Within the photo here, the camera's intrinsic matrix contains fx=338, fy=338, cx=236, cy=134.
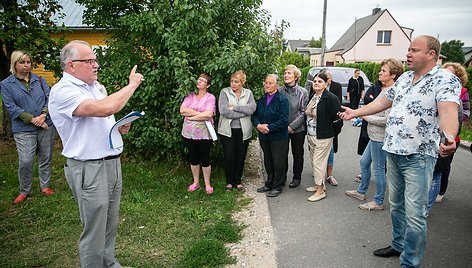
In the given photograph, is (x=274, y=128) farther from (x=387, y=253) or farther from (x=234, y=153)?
(x=387, y=253)

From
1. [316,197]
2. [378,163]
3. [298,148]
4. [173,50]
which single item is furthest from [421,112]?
[173,50]

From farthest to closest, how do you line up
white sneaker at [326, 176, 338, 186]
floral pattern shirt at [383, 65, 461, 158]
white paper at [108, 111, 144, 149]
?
white sneaker at [326, 176, 338, 186]
floral pattern shirt at [383, 65, 461, 158]
white paper at [108, 111, 144, 149]

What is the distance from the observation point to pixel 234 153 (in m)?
5.42

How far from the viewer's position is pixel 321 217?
15.1 feet

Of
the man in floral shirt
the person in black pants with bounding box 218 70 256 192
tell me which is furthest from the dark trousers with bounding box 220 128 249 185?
the man in floral shirt

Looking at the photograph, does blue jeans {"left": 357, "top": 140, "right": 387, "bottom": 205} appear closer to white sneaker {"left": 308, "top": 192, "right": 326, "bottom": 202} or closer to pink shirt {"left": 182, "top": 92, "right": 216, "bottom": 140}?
white sneaker {"left": 308, "top": 192, "right": 326, "bottom": 202}

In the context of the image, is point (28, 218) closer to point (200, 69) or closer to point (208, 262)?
point (208, 262)

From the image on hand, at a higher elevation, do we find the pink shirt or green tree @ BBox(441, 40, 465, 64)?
green tree @ BBox(441, 40, 465, 64)

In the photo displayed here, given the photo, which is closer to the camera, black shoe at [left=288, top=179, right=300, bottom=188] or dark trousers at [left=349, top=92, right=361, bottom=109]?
black shoe at [left=288, top=179, right=300, bottom=188]

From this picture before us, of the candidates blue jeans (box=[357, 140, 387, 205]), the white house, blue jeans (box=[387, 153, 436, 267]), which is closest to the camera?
blue jeans (box=[387, 153, 436, 267])

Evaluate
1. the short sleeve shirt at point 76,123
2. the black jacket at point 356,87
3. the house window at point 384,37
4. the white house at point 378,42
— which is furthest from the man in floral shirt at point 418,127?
the house window at point 384,37

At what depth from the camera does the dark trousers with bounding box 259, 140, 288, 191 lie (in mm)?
5301

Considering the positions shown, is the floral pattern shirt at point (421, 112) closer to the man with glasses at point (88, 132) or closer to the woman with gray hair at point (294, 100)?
the woman with gray hair at point (294, 100)

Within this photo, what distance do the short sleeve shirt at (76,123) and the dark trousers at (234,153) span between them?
267 centimetres
